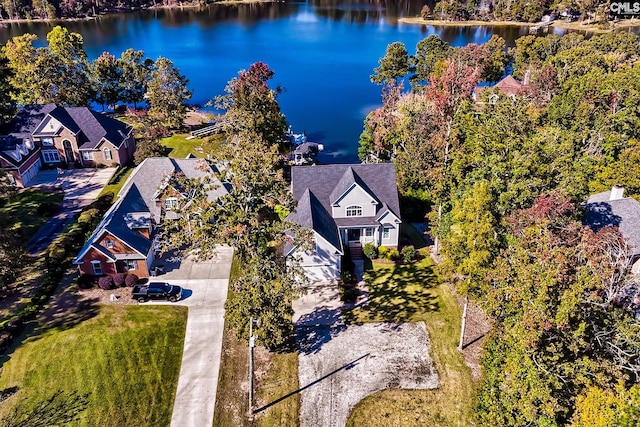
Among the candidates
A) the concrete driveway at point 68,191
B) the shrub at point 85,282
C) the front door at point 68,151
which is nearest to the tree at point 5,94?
the front door at point 68,151

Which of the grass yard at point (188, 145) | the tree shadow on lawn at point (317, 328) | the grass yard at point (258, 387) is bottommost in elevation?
the grass yard at point (258, 387)

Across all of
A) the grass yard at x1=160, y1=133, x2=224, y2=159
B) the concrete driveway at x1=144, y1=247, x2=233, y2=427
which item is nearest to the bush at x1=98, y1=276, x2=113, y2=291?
the concrete driveway at x1=144, y1=247, x2=233, y2=427

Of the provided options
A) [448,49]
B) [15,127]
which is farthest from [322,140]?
[15,127]

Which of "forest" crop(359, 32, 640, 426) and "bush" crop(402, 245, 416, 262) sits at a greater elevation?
"forest" crop(359, 32, 640, 426)

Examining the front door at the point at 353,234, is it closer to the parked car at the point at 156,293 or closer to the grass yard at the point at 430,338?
the grass yard at the point at 430,338

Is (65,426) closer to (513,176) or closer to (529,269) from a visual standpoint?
(529,269)

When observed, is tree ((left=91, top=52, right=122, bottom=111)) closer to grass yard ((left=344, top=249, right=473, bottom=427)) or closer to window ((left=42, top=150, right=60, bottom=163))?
window ((left=42, top=150, right=60, bottom=163))
